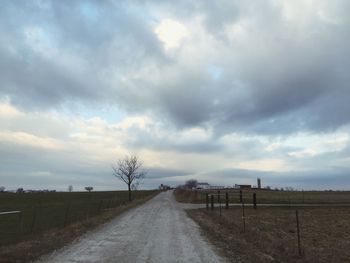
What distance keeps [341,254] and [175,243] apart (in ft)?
19.5

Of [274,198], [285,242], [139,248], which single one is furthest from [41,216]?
[274,198]

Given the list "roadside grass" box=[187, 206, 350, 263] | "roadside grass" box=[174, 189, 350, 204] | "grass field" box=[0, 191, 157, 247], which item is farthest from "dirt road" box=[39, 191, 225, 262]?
"roadside grass" box=[174, 189, 350, 204]

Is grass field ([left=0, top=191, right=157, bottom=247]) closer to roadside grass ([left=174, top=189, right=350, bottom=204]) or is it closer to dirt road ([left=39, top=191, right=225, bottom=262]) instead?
dirt road ([left=39, top=191, right=225, bottom=262])

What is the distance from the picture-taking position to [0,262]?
11617mm

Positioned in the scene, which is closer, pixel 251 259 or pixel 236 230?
pixel 251 259

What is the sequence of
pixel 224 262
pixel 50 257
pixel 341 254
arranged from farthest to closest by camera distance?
pixel 341 254 → pixel 50 257 → pixel 224 262

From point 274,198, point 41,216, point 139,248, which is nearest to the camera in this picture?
point 139,248

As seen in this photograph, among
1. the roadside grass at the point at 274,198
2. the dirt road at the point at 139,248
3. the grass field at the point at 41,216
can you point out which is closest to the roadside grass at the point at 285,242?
the dirt road at the point at 139,248

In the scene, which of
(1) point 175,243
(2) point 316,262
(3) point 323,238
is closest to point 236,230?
(3) point 323,238

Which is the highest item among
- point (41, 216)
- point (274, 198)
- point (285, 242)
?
point (274, 198)

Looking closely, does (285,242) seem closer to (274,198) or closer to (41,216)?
(41,216)

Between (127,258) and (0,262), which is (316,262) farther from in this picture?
(0,262)

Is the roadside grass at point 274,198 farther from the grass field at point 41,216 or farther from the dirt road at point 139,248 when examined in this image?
the dirt road at point 139,248

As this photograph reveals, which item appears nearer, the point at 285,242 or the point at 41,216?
Answer: the point at 285,242
